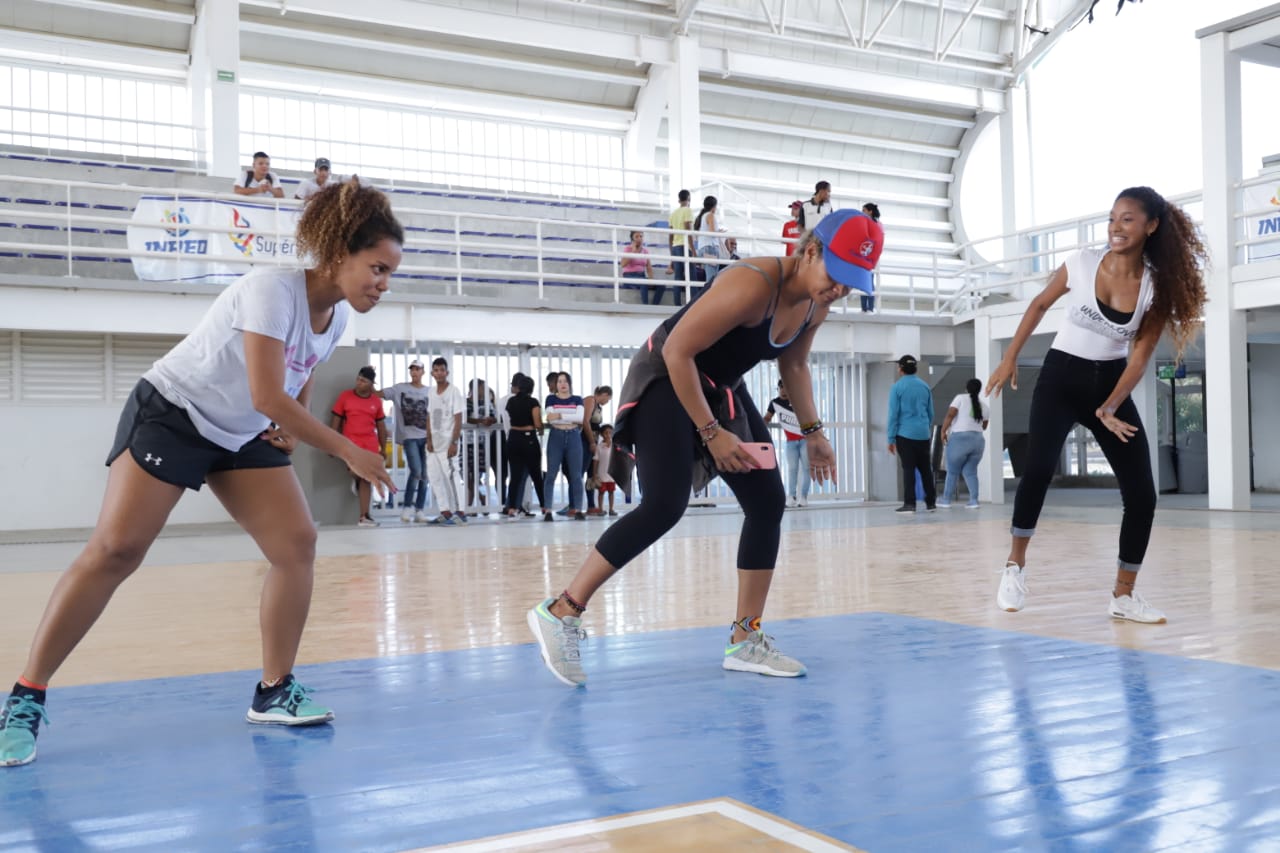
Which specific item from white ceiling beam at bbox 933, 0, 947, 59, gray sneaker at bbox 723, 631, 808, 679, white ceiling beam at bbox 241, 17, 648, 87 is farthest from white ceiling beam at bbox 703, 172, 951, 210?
gray sneaker at bbox 723, 631, 808, 679

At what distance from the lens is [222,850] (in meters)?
2.05

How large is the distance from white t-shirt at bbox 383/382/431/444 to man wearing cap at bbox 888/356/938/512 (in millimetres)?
5528

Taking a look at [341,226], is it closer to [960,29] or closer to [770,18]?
[770,18]

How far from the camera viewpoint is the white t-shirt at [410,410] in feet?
42.0

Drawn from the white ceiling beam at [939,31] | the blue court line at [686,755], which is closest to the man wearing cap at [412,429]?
the blue court line at [686,755]

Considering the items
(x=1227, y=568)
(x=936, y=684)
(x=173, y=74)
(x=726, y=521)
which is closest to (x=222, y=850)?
(x=936, y=684)

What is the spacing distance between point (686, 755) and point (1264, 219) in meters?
13.3

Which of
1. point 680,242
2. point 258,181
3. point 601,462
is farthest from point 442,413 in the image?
point 680,242

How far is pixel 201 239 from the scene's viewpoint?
1236 cm

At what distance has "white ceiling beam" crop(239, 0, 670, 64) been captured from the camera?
1828 centimetres

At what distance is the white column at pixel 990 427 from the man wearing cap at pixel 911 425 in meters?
2.52

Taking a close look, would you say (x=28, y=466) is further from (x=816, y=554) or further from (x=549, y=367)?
(x=816, y=554)

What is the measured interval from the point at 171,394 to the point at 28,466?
11810mm

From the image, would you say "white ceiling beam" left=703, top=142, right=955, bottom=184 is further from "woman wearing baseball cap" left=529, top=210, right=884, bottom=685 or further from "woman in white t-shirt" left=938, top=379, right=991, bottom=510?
"woman wearing baseball cap" left=529, top=210, right=884, bottom=685
